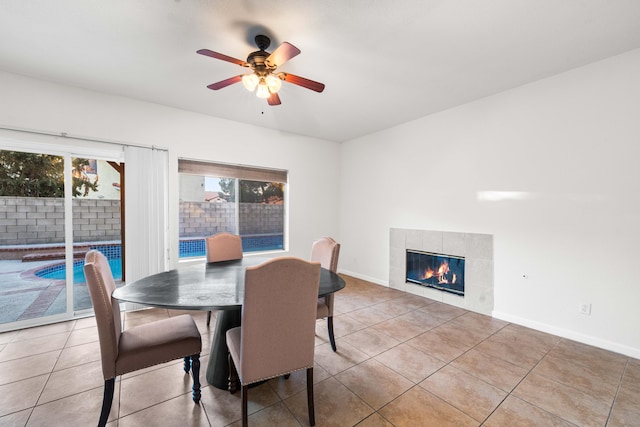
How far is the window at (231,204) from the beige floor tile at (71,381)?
1790 mm

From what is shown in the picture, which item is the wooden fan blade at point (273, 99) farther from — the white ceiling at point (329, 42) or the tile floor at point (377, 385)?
the tile floor at point (377, 385)

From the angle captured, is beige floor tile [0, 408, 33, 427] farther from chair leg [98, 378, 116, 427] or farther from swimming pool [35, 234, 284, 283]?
swimming pool [35, 234, 284, 283]

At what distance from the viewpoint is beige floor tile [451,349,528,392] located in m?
1.92

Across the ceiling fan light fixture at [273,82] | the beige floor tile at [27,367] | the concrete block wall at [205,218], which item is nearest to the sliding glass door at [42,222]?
the beige floor tile at [27,367]

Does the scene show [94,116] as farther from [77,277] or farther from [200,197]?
[77,277]

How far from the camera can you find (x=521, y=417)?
1583 mm

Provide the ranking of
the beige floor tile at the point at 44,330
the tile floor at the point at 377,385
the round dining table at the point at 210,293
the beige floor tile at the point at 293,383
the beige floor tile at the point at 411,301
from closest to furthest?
the round dining table at the point at 210,293
the tile floor at the point at 377,385
the beige floor tile at the point at 293,383
the beige floor tile at the point at 44,330
the beige floor tile at the point at 411,301

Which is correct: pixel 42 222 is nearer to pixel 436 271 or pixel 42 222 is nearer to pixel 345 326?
pixel 345 326

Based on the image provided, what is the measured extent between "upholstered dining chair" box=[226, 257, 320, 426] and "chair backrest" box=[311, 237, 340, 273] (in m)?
0.97

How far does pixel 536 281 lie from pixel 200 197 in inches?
172

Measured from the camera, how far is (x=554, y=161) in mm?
2631

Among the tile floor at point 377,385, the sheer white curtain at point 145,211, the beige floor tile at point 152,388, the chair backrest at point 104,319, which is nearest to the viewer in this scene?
the chair backrest at point 104,319

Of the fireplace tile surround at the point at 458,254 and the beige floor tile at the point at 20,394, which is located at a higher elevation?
the fireplace tile surround at the point at 458,254

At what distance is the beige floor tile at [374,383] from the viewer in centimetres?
174
